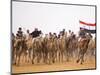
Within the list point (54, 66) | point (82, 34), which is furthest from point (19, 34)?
point (82, 34)

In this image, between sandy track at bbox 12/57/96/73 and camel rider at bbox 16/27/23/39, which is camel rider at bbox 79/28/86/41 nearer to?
sandy track at bbox 12/57/96/73

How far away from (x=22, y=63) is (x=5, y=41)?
0.29 m

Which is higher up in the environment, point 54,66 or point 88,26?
point 88,26

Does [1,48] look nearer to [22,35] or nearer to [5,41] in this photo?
[5,41]

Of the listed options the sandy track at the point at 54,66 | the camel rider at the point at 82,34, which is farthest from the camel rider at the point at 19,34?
the camel rider at the point at 82,34

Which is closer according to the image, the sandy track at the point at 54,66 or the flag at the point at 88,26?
the sandy track at the point at 54,66

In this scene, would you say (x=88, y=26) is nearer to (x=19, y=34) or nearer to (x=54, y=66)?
(x=54, y=66)

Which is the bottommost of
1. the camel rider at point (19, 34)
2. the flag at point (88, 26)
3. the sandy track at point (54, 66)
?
the sandy track at point (54, 66)

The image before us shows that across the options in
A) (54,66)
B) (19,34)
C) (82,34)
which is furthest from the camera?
(82,34)

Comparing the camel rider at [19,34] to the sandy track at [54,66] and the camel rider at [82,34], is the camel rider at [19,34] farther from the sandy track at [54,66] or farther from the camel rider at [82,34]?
the camel rider at [82,34]

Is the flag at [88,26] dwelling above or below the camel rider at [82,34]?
above

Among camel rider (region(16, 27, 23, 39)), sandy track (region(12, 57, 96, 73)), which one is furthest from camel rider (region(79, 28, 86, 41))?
camel rider (region(16, 27, 23, 39))

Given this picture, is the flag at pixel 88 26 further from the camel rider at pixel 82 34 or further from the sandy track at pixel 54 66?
the sandy track at pixel 54 66

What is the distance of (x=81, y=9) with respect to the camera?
2545mm
